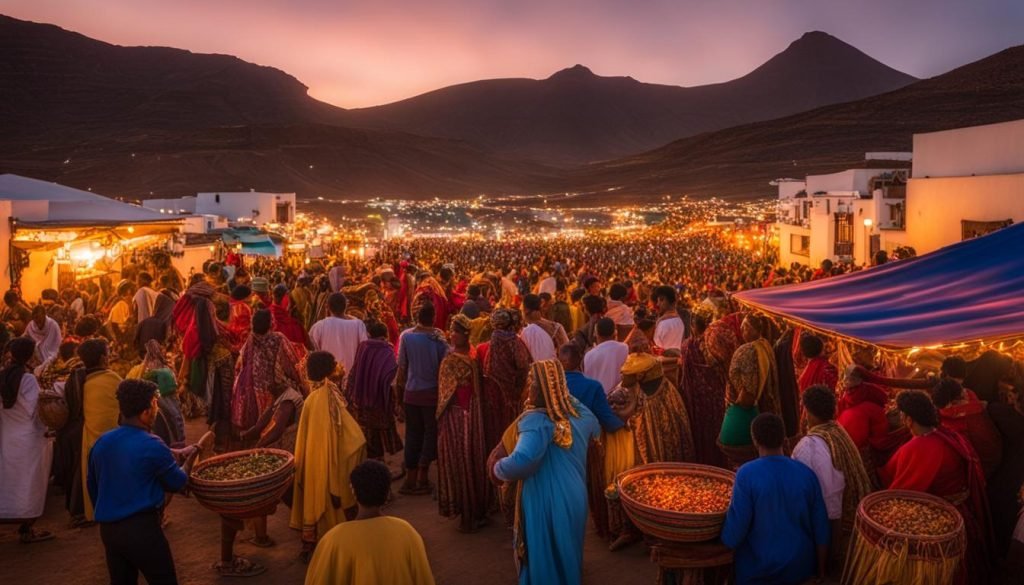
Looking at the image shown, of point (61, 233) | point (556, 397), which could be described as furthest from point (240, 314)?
point (61, 233)

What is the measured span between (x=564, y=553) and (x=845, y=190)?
29.2 metres

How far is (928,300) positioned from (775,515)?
1945 millimetres

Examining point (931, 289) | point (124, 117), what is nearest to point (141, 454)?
point (931, 289)

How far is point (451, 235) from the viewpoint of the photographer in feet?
198

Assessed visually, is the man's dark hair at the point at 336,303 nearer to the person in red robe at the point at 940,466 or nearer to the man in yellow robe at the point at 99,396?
the man in yellow robe at the point at 99,396

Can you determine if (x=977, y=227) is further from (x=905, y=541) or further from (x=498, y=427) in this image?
(x=905, y=541)

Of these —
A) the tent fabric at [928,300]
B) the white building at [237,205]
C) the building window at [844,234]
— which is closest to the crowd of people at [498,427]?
the tent fabric at [928,300]

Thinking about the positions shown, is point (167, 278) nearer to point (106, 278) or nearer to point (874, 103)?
point (106, 278)

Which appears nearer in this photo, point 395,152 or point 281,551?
point 281,551

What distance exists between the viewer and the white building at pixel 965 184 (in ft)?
48.8

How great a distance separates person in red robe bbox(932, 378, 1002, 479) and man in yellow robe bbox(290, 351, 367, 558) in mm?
3554

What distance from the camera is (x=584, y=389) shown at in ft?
15.4

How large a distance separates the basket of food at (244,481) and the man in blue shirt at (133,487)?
0.48 m

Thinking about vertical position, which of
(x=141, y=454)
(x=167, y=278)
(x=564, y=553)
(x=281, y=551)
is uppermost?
(x=167, y=278)
